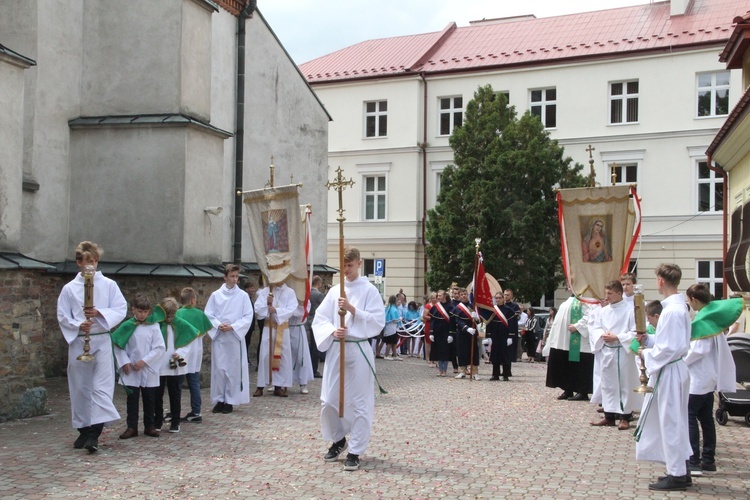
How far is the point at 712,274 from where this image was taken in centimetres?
3597

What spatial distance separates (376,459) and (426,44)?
3622cm

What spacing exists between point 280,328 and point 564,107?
87.6 feet

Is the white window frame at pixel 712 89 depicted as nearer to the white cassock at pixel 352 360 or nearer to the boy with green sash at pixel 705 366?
the boy with green sash at pixel 705 366

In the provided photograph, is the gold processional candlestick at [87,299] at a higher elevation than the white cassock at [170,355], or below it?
higher

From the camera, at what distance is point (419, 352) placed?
27.4 metres

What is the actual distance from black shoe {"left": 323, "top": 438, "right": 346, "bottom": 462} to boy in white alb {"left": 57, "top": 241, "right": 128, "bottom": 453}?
7.08 feet

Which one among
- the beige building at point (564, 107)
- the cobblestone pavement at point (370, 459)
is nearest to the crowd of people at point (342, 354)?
the cobblestone pavement at point (370, 459)

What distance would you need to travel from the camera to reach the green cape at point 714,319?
29.0ft

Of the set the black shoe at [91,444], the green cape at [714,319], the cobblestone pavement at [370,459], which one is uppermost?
the green cape at [714,319]

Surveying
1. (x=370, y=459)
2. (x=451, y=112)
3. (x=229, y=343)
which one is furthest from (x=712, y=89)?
(x=370, y=459)

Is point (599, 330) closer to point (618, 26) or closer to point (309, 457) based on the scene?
point (309, 457)

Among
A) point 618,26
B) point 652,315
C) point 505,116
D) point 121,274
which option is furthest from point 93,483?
point 618,26

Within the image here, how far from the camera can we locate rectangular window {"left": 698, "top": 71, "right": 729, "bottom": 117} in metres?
36.3

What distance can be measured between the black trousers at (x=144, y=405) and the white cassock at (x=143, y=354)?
7 centimetres
